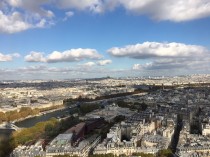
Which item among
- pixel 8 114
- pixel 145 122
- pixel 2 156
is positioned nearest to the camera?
pixel 2 156

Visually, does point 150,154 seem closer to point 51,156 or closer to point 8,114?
point 51,156

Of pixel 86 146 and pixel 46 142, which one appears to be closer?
pixel 86 146

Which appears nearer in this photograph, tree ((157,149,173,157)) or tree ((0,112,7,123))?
tree ((157,149,173,157))

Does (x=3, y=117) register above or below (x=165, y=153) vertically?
above

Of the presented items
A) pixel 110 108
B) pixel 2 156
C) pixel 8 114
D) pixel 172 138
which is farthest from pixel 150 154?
pixel 8 114

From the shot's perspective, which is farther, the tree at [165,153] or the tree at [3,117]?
the tree at [3,117]

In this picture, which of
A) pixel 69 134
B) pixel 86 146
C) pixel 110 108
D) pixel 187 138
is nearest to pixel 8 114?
pixel 110 108

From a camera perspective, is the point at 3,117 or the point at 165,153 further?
the point at 3,117

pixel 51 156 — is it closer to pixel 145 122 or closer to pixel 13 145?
pixel 13 145

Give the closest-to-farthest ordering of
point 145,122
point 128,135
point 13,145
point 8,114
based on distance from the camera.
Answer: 1. point 13,145
2. point 128,135
3. point 145,122
4. point 8,114
